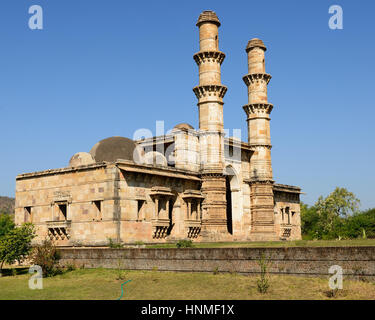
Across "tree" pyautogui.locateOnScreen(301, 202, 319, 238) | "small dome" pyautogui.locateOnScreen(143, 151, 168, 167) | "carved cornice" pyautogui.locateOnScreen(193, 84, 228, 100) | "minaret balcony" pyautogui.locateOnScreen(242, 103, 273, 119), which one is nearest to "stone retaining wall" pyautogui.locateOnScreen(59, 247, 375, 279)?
"small dome" pyautogui.locateOnScreen(143, 151, 168, 167)

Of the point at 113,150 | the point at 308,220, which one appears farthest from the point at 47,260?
the point at 308,220

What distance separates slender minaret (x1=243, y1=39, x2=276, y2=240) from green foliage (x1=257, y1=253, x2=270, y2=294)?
19.4 meters

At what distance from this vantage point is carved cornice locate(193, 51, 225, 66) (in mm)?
32228

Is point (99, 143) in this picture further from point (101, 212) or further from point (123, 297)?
point (123, 297)

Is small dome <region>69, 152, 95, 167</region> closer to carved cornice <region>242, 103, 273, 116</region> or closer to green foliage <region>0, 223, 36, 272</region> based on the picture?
green foliage <region>0, 223, 36, 272</region>

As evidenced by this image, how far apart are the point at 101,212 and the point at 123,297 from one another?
10.6 meters

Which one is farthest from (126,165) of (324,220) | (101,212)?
(324,220)

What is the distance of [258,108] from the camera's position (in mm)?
36812

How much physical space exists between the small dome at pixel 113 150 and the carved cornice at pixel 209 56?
8.48m

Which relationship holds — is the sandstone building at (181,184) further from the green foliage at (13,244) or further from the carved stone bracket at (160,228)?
the green foliage at (13,244)

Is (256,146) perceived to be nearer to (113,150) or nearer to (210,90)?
(210,90)

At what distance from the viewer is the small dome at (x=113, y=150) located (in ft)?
89.8
